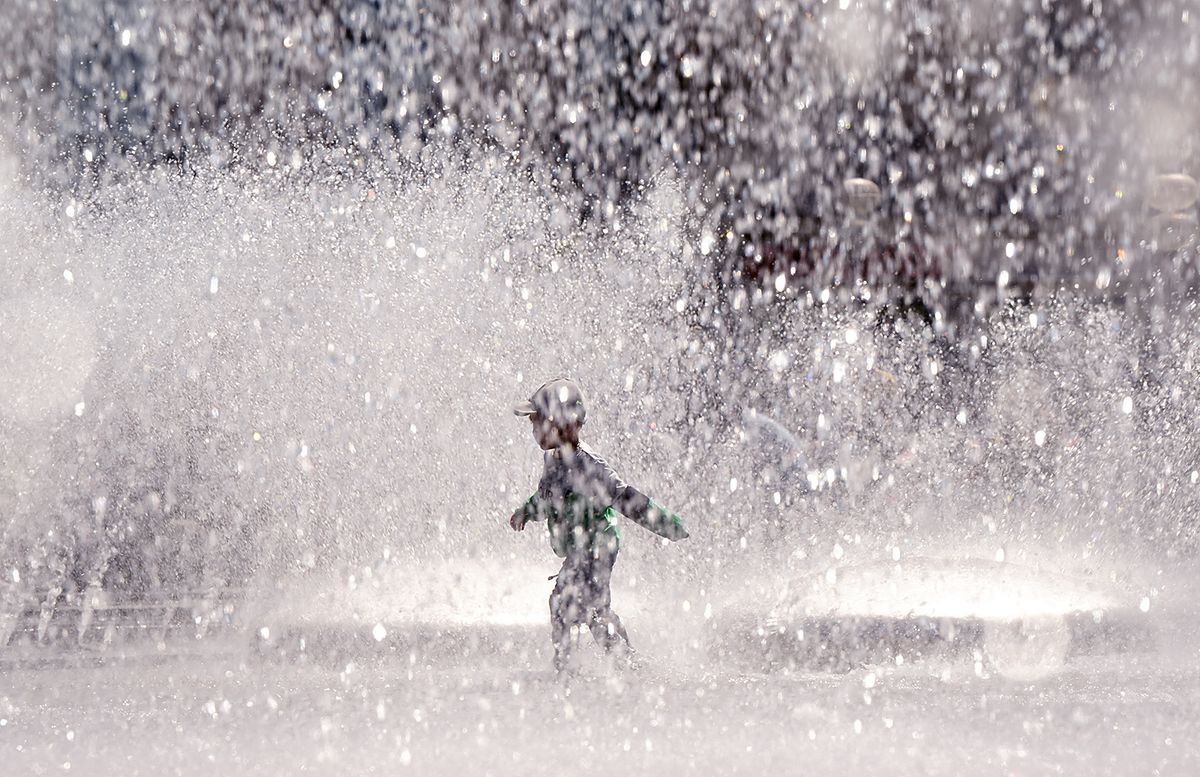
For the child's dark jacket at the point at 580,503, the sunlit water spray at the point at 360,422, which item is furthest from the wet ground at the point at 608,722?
the sunlit water spray at the point at 360,422

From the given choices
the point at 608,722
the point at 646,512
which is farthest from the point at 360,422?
the point at 608,722

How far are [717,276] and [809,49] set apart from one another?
463 centimetres

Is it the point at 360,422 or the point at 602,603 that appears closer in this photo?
the point at 602,603

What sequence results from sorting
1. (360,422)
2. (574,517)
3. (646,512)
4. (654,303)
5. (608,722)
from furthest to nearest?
(654,303), (360,422), (574,517), (646,512), (608,722)

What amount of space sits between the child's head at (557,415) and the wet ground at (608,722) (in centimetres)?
84

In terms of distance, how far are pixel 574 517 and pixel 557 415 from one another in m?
0.37

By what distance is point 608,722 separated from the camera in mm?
3271

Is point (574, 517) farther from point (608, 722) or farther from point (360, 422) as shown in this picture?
point (360, 422)

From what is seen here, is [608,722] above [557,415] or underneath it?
underneath

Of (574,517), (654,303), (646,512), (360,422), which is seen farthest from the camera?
(654,303)

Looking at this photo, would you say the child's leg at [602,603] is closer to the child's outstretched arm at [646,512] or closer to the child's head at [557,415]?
the child's outstretched arm at [646,512]

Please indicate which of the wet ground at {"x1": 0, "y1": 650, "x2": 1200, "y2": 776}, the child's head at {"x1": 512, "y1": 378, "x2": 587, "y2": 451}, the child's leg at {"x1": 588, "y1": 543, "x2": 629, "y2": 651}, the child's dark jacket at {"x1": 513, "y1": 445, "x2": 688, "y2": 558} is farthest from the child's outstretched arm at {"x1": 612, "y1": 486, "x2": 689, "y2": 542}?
the wet ground at {"x1": 0, "y1": 650, "x2": 1200, "y2": 776}

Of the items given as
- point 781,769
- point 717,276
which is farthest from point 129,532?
point 717,276

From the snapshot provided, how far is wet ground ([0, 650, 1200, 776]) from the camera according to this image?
2.78 m
